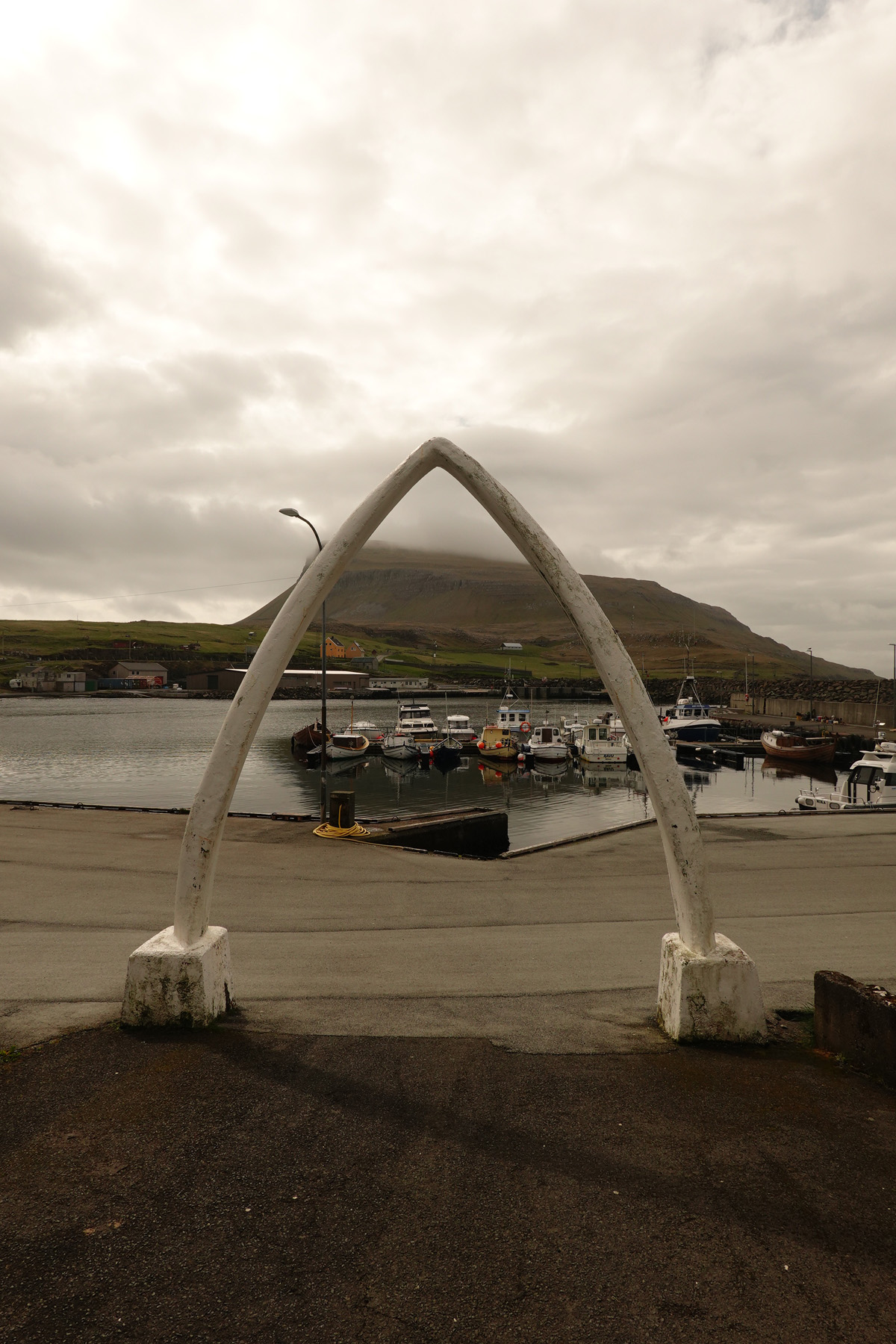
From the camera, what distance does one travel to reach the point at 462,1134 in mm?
4840

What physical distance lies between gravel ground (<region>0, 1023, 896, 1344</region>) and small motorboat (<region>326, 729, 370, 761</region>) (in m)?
58.2

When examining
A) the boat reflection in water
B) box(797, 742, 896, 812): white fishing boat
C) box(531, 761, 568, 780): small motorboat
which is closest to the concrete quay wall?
the boat reflection in water

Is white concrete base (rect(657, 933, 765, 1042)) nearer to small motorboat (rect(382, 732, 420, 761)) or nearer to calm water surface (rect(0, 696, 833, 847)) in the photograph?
calm water surface (rect(0, 696, 833, 847))

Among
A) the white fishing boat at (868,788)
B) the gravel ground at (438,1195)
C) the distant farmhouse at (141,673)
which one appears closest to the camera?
the gravel ground at (438,1195)

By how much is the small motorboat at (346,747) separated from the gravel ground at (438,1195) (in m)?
58.2

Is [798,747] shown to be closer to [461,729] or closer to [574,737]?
[574,737]

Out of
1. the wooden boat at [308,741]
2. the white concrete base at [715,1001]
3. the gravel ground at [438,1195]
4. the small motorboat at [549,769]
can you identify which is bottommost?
the small motorboat at [549,769]

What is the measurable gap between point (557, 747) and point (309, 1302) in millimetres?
60177

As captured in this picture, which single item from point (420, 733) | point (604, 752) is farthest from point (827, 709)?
point (420, 733)

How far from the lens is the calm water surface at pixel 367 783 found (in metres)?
44.7

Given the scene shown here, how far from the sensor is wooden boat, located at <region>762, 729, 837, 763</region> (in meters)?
64.8

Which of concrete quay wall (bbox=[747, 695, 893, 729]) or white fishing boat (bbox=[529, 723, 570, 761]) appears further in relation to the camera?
concrete quay wall (bbox=[747, 695, 893, 729])

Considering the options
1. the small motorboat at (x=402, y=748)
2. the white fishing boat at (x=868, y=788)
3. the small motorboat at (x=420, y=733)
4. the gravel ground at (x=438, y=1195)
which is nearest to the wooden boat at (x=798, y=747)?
the white fishing boat at (x=868, y=788)

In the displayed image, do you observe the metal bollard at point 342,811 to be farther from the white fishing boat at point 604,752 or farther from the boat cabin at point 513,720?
the boat cabin at point 513,720
